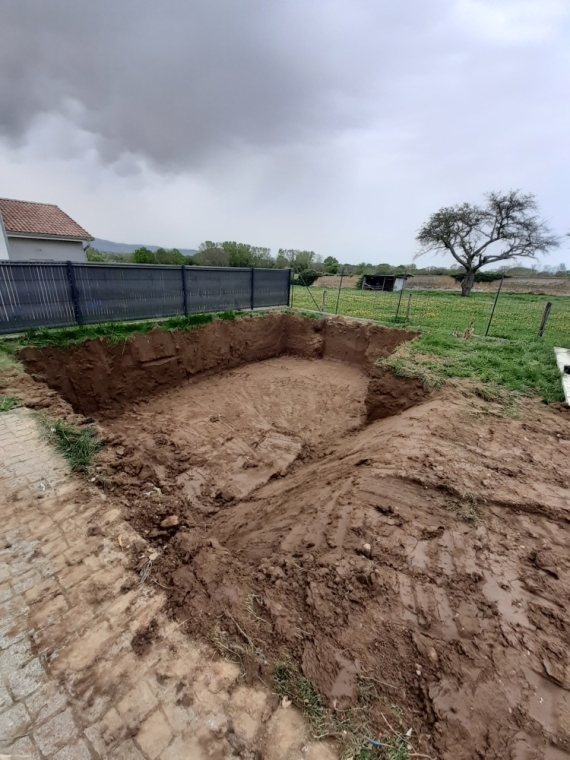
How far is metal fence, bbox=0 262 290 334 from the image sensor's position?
22.0ft

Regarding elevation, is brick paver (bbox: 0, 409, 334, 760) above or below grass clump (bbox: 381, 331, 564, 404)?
below

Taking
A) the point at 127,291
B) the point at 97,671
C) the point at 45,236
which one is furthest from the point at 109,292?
the point at 45,236

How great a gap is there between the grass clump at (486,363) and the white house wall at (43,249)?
1948 centimetres

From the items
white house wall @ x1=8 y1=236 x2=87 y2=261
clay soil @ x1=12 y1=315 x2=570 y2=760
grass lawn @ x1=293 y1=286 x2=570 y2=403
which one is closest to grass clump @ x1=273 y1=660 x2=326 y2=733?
clay soil @ x1=12 y1=315 x2=570 y2=760

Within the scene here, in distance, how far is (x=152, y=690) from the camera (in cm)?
171

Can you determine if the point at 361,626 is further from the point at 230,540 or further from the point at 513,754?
the point at 230,540

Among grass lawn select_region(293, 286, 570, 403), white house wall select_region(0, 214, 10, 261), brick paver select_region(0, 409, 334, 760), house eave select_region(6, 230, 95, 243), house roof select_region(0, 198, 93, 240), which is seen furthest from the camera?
house roof select_region(0, 198, 93, 240)

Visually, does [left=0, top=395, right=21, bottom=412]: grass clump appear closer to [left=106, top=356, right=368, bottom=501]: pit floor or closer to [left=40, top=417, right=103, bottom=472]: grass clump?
[left=40, top=417, right=103, bottom=472]: grass clump

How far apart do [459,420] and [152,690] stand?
431 cm

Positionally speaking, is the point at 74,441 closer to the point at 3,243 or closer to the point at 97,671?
the point at 97,671

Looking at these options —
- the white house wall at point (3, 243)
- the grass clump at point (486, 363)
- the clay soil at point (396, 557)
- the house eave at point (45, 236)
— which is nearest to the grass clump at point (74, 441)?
the clay soil at point (396, 557)

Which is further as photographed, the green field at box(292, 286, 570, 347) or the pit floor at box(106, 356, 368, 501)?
the green field at box(292, 286, 570, 347)

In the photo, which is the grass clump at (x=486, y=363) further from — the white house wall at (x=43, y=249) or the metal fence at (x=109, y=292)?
the white house wall at (x=43, y=249)

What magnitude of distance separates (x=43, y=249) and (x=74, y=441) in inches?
758
